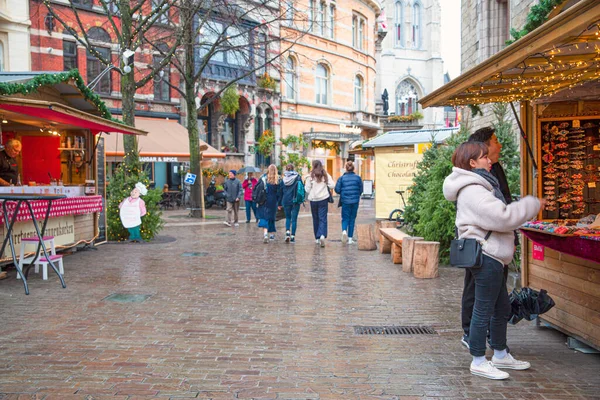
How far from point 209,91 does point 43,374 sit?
23.7 m

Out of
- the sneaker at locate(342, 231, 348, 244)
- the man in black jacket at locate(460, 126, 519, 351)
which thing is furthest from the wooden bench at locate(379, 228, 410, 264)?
the man in black jacket at locate(460, 126, 519, 351)

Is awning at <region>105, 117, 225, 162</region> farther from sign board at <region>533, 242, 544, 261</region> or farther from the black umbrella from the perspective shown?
the black umbrella

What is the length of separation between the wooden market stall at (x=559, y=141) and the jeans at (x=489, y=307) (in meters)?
0.70

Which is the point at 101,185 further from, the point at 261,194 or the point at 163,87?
the point at 163,87

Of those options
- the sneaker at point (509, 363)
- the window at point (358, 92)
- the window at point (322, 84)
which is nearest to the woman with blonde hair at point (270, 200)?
the sneaker at point (509, 363)

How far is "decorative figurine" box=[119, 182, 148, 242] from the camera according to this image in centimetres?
1225

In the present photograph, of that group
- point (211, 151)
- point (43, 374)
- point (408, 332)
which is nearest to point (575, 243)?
point (408, 332)

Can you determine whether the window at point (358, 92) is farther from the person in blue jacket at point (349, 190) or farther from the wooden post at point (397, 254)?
the wooden post at point (397, 254)

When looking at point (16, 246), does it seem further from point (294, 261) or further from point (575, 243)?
point (575, 243)

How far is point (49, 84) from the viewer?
9602 millimetres

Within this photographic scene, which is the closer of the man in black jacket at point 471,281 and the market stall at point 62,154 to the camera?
the man in black jacket at point 471,281

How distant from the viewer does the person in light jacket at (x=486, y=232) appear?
4.00 meters

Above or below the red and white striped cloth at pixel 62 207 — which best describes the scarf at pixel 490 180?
above

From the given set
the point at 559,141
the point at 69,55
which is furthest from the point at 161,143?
the point at 559,141
